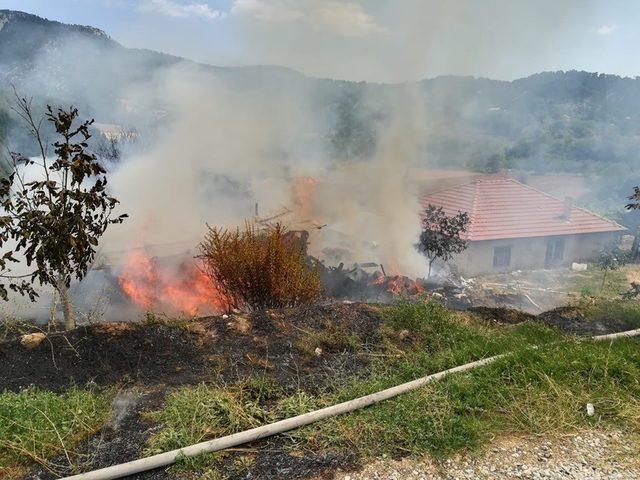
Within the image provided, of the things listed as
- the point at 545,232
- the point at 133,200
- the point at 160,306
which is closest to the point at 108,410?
the point at 160,306

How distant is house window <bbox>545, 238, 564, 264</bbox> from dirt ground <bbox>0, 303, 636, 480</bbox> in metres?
17.8

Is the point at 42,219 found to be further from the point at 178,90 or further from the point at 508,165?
the point at 508,165

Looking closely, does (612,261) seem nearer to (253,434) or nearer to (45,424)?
(253,434)

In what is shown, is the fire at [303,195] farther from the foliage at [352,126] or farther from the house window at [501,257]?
the house window at [501,257]

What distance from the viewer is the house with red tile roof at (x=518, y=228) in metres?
18.9

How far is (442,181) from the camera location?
27.3 m

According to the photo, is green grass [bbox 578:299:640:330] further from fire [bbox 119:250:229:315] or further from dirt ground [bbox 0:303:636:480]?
fire [bbox 119:250:229:315]

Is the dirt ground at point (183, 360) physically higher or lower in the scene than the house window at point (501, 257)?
higher

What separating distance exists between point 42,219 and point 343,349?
10.6ft

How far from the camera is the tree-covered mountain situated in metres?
17.7

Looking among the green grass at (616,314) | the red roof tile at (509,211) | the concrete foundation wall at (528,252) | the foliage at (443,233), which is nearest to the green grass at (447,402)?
the green grass at (616,314)

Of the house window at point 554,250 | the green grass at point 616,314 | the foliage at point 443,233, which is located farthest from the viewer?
the house window at point 554,250

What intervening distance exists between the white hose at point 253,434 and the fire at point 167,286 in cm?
544

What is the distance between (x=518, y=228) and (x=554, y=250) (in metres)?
2.41
